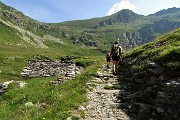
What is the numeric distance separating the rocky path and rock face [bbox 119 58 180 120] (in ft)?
2.00

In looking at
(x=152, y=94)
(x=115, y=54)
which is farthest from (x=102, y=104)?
(x=115, y=54)

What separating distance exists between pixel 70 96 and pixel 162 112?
→ 19.7 ft

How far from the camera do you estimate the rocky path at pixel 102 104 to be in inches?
713

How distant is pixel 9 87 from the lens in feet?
111

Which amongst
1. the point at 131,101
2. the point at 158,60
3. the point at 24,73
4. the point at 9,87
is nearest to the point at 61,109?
the point at 131,101

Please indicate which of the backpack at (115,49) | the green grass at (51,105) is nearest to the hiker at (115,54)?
the backpack at (115,49)

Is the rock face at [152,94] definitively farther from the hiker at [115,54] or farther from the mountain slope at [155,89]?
the hiker at [115,54]

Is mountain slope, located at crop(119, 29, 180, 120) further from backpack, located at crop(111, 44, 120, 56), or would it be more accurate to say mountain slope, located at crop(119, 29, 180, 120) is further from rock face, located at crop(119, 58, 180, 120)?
backpack, located at crop(111, 44, 120, 56)

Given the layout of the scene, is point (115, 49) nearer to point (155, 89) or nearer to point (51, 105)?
point (155, 89)

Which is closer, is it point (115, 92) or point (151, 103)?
point (151, 103)

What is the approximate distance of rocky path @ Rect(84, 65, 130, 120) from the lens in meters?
18.1

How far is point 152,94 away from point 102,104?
3.09 metres

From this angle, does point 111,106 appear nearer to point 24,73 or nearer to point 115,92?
point 115,92

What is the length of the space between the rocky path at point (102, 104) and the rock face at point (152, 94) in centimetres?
61
